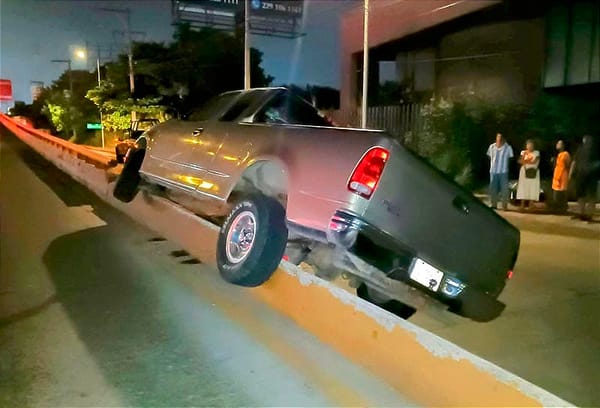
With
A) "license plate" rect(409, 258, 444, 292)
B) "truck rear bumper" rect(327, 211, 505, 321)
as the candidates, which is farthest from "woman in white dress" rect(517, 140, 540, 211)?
"license plate" rect(409, 258, 444, 292)

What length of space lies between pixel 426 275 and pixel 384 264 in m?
0.31

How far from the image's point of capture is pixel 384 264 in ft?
14.6

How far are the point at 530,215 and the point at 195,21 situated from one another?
2787 centimetres

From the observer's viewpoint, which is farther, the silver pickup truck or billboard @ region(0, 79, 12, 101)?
billboard @ region(0, 79, 12, 101)

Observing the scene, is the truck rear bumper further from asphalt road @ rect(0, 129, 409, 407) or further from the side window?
the side window

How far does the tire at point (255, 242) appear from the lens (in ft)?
17.3

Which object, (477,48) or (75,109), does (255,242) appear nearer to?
(477,48)

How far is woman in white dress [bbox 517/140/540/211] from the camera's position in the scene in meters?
13.1

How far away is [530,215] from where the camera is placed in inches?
504

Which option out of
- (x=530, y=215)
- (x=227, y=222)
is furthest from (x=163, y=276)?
(x=530, y=215)

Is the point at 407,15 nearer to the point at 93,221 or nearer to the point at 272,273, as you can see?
the point at 93,221

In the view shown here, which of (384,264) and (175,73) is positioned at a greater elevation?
(175,73)

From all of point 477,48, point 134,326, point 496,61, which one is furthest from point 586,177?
point 477,48

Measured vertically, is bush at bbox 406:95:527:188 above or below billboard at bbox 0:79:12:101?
below
